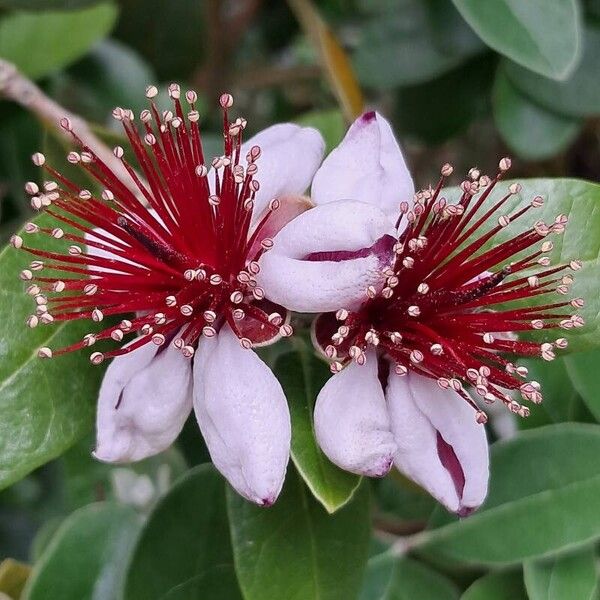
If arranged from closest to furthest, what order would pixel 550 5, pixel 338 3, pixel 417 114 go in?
pixel 550 5 → pixel 417 114 → pixel 338 3

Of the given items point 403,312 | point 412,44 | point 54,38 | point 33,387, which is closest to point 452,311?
point 403,312

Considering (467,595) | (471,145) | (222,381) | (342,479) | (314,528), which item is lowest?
(471,145)

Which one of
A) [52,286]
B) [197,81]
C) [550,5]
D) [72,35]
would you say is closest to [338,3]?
[197,81]

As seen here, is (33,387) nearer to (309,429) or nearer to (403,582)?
(309,429)

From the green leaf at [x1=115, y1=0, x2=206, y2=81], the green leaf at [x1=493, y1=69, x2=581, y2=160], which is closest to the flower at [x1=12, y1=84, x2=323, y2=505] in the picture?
the green leaf at [x1=493, y1=69, x2=581, y2=160]

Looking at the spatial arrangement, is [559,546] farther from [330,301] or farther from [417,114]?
[417,114]

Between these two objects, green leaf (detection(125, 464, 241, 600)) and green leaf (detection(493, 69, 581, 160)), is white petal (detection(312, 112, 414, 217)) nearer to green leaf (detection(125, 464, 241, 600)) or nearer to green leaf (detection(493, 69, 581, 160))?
green leaf (detection(125, 464, 241, 600))

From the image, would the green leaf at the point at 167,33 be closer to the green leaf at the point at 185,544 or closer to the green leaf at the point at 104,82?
the green leaf at the point at 104,82
